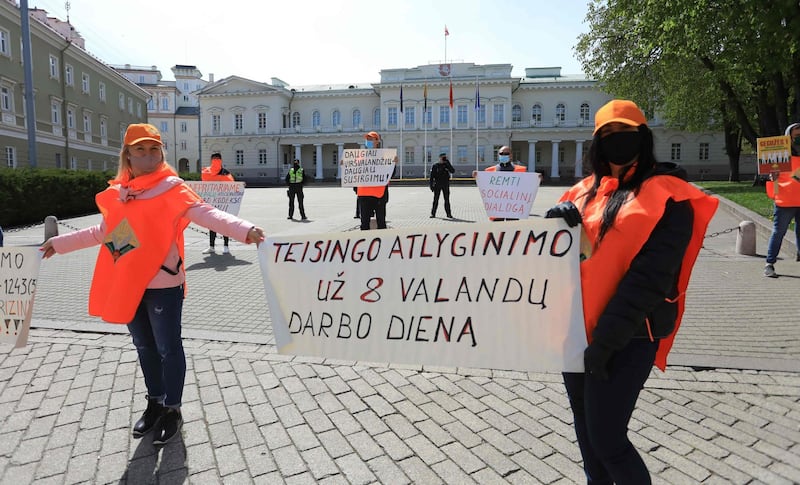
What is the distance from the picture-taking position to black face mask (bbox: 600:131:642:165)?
7.05 feet

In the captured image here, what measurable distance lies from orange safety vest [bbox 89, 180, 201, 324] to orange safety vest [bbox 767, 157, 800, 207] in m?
8.04

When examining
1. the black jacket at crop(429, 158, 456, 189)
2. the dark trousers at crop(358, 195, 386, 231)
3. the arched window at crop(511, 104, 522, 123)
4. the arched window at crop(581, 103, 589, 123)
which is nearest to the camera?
the dark trousers at crop(358, 195, 386, 231)

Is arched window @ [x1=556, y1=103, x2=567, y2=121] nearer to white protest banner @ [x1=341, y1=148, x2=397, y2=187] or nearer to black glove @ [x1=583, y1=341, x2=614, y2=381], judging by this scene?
white protest banner @ [x1=341, y1=148, x2=397, y2=187]

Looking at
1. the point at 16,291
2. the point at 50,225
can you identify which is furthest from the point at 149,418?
the point at 50,225

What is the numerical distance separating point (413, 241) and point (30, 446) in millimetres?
2722

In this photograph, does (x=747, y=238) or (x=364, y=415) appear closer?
(x=364, y=415)

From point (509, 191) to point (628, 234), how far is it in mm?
8130

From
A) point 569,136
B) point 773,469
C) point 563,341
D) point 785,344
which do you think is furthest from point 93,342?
point 569,136

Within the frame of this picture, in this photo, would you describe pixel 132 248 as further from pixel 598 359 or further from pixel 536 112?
Answer: pixel 536 112

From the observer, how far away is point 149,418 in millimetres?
3479

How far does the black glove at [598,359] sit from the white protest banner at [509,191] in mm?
7765

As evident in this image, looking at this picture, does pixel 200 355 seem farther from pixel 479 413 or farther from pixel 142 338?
pixel 479 413

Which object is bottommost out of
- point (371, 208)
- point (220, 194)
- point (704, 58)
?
point (371, 208)

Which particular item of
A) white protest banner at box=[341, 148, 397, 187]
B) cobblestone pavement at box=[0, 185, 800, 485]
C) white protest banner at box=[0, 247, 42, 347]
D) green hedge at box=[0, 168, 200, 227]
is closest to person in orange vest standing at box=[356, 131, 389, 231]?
white protest banner at box=[341, 148, 397, 187]
